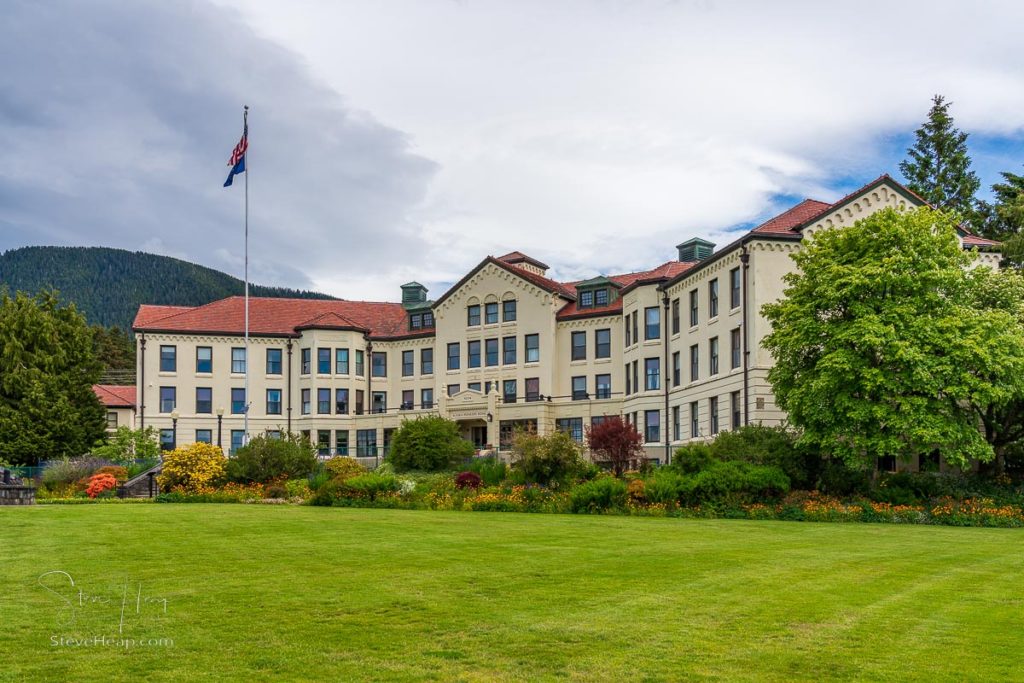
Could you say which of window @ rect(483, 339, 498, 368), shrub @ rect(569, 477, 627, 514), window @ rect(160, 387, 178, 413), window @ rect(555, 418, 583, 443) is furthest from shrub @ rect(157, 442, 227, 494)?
window @ rect(160, 387, 178, 413)

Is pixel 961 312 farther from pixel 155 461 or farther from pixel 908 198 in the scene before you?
pixel 155 461

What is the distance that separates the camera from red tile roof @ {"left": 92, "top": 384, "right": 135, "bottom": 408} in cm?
7369

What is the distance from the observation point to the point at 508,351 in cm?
6228

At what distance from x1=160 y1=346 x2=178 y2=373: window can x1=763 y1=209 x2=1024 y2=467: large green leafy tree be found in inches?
1724

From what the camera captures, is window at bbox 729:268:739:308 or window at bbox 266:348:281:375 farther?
window at bbox 266:348:281:375

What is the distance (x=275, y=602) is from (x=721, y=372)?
3307 cm

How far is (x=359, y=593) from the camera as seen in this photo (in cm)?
1320

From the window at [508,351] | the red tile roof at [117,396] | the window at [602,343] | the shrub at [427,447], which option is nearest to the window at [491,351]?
the window at [508,351]

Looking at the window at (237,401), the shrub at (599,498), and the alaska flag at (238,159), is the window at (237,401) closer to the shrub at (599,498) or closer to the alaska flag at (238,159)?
the alaska flag at (238,159)

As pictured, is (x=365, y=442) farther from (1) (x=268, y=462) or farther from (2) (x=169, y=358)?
(1) (x=268, y=462)

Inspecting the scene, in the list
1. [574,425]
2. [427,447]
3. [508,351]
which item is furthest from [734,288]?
[508,351]

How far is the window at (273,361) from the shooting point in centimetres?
6696

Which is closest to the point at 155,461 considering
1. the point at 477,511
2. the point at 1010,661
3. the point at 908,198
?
the point at 477,511

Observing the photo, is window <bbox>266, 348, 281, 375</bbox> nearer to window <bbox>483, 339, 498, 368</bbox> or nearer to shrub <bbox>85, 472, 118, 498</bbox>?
window <bbox>483, 339, 498, 368</bbox>
